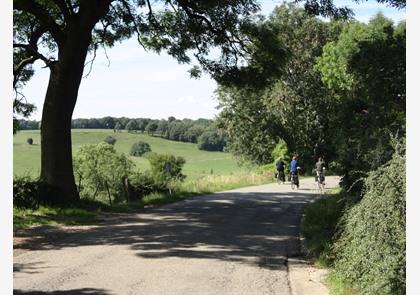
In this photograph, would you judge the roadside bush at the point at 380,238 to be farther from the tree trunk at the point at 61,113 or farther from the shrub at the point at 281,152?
the shrub at the point at 281,152

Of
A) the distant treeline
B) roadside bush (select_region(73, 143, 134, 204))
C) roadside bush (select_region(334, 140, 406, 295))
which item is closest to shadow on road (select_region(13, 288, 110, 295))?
roadside bush (select_region(334, 140, 406, 295))

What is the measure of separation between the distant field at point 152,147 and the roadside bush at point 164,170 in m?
12.9

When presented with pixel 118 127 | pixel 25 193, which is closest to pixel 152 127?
pixel 118 127

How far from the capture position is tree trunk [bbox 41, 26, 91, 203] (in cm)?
1819

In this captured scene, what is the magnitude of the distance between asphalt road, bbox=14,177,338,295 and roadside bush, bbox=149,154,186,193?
1016cm

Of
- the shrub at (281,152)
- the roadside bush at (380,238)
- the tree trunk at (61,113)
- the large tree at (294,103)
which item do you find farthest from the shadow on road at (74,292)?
the shrub at (281,152)

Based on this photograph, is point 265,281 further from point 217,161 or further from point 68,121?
point 217,161

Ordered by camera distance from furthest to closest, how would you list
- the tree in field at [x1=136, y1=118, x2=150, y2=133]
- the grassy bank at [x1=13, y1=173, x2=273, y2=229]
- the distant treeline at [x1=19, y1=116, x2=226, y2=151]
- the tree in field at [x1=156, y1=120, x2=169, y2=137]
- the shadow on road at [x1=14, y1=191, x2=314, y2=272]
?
the tree in field at [x1=136, y1=118, x2=150, y2=133]
the tree in field at [x1=156, y1=120, x2=169, y2=137]
the distant treeline at [x1=19, y1=116, x2=226, y2=151]
the grassy bank at [x1=13, y1=173, x2=273, y2=229]
the shadow on road at [x1=14, y1=191, x2=314, y2=272]

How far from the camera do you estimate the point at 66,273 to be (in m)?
8.48

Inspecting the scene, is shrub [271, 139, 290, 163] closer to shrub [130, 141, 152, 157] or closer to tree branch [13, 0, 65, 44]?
tree branch [13, 0, 65, 44]

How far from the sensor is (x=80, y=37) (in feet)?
59.9

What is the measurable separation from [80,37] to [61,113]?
2.93m

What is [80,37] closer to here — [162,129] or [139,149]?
[139,149]
